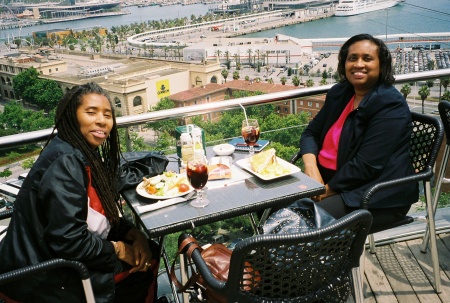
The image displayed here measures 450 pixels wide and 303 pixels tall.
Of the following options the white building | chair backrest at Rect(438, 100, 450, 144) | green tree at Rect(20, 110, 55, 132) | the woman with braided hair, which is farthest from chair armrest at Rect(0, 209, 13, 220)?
the white building

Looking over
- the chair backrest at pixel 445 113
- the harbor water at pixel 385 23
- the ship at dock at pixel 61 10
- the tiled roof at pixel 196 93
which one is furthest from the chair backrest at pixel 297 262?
the ship at dock at pixel 61 10

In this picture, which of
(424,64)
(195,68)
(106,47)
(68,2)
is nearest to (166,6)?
(68,2)

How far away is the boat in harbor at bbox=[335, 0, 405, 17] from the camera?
7762cm

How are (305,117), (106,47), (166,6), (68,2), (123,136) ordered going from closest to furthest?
(123,136) < (305,117) < (106,47) < (68,2) < (166,6)

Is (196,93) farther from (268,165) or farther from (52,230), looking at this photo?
(52,230)

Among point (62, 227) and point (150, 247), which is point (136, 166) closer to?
point (150, 247)

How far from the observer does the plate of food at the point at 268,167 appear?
5.34 feet

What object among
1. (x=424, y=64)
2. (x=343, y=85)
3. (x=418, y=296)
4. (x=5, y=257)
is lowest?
(x=424, y=64)

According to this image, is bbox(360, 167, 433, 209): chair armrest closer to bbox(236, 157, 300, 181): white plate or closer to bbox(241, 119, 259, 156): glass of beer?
bbox(236, 157, 300, 181): white plate

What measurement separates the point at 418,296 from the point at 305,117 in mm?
1008

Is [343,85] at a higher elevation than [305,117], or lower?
higher

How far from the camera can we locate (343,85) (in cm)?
204

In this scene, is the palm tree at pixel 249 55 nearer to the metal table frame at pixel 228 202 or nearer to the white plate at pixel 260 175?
the white plate at pixel 260 175

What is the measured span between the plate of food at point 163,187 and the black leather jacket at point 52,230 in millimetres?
287
